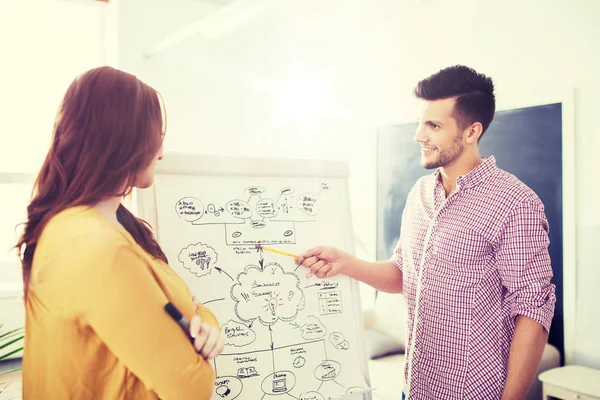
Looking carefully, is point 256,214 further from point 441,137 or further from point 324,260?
point 441,137

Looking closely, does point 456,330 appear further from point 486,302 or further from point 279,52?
point 279,52

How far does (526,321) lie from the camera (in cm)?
127

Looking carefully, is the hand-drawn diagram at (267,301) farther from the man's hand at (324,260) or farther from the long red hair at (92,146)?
the long red hair at (92,146)

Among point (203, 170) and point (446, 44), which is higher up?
point (446, 44)

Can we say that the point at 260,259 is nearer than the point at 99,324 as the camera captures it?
No

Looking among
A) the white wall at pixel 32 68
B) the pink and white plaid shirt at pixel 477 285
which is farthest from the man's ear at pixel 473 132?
the white wall at pixel 32 68

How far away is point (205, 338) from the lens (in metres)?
0.85

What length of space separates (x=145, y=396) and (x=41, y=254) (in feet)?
0.99

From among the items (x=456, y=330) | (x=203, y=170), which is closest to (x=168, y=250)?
(x=203, y=170)

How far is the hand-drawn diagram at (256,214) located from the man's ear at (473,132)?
53cm

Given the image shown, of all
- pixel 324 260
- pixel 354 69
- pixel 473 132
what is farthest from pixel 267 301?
pixel 354 69

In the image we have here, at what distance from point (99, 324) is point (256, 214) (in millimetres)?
658

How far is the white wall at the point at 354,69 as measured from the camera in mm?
1849

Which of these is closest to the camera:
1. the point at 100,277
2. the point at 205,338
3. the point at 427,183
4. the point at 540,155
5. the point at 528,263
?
the point at 100,277
